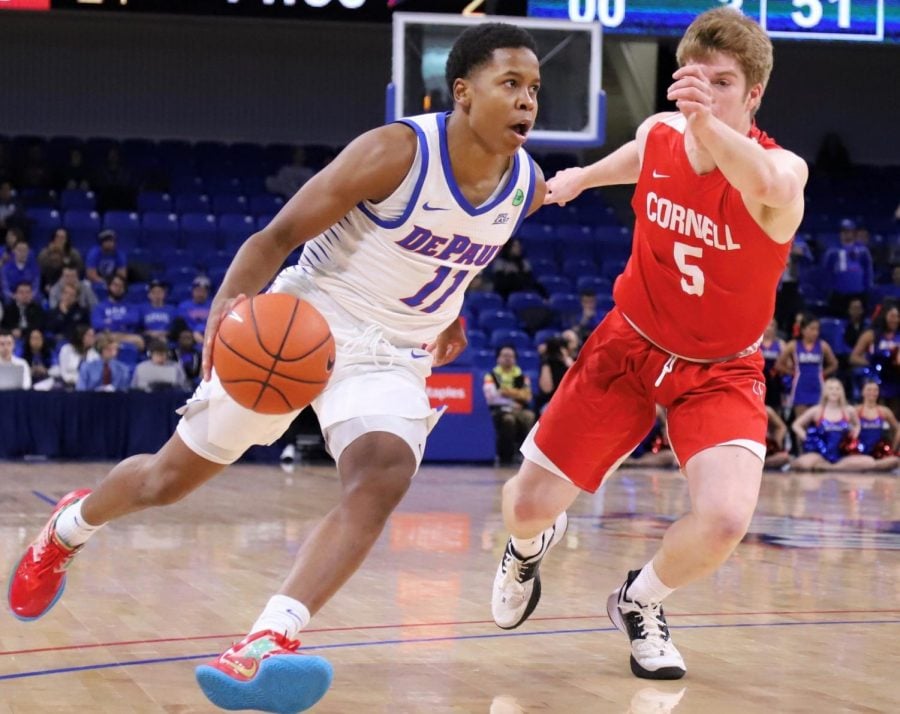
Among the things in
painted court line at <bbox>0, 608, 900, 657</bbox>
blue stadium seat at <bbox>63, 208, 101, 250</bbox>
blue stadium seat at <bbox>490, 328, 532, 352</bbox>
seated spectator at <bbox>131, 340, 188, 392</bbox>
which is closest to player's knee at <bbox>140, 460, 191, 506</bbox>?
painted court line at <bbox>0, 608, 900, 657</bbox>

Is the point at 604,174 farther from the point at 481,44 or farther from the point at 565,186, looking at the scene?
the point at 481,44

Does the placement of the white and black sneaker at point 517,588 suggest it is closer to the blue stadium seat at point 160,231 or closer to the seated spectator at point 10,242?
the seated spectator at point 10,242

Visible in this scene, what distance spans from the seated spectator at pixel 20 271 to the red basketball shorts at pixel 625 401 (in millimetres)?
10992

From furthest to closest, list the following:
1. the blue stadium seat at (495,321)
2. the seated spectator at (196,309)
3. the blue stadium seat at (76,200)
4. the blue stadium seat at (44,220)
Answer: the blue stadium seat at (76,200) < the blue stadium seat at (44,220) < the blue stadium seat at (495,321) < the seated spectator at (196,309)

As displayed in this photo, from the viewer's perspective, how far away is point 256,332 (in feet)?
11.4

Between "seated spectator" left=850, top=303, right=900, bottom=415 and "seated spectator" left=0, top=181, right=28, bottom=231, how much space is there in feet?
30.4

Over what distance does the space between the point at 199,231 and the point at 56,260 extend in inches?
96.4

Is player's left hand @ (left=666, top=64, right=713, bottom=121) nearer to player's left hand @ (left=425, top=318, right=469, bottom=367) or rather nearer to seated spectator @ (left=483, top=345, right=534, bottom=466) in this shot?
player's left hand @ (left=425, top=318, right=469, bottom=367)

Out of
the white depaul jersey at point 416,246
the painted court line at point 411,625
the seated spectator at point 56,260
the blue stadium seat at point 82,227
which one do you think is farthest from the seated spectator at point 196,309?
the white depaul jersey at point 416,246

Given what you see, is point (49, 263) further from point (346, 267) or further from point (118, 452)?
point (346, 267)

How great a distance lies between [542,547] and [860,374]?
11201mm

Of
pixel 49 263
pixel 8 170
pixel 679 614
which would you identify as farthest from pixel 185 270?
pixel 679 614

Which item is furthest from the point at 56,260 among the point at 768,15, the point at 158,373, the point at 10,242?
the point at 768,15

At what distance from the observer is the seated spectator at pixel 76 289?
45.6 feet
